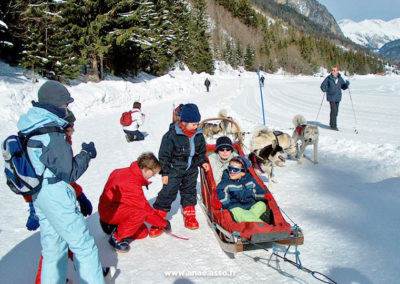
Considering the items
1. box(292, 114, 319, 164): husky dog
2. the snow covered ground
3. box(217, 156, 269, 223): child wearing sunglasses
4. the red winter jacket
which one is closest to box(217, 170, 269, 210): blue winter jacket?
box(217, 156, 269, 223): child wearing sunglasses

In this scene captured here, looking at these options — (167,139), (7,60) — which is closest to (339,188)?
(167,139)

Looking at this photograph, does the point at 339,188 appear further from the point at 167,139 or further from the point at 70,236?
the point at 70,236

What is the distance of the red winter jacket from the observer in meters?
2.90

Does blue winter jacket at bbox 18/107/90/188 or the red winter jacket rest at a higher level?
blue winter jacket at bbox 18/107/90/188

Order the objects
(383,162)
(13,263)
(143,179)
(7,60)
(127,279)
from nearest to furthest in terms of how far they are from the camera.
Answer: (127,279) < (13,263) < (143,179) < (383,162) < (7,60)

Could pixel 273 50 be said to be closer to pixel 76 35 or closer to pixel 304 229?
pixel 76 35

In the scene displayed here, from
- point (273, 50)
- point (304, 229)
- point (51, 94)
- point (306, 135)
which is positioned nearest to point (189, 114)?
point (51, 94)

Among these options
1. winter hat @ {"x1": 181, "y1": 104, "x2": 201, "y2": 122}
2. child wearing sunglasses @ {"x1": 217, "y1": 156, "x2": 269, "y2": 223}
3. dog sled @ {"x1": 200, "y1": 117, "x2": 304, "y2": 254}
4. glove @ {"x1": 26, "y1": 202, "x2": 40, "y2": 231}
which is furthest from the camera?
winter hat @ {"x1": 181, "y1": 104, "x2": 201, "y2": 122}

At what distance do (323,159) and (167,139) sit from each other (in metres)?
4.29

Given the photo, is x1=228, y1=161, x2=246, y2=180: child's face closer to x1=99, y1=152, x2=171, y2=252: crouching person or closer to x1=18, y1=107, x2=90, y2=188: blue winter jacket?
x1=99, y1=152, x2=171, y2=252: crouching person

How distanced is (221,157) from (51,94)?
2643 mm

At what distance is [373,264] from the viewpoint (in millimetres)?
2592

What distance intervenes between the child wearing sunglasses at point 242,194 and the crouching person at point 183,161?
1.14 feet

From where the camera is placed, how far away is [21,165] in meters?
1.71
